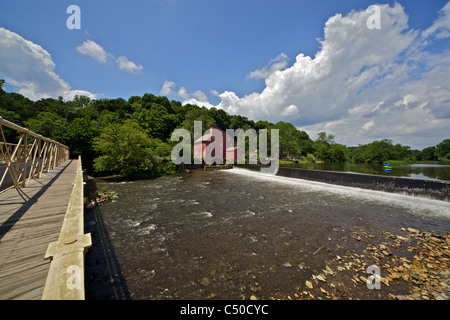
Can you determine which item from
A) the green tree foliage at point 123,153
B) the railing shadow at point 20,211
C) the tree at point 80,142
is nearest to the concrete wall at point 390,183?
the railing shadow at point 20,211

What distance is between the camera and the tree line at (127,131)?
683 inches

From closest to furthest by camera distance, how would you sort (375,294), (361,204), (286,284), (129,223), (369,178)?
(375,294), (286,284), (129,223), (361,204), (369,178)

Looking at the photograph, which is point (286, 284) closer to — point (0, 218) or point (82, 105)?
point (0, 218)

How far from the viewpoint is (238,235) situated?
5848 mm

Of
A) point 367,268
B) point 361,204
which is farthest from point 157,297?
point 361,204

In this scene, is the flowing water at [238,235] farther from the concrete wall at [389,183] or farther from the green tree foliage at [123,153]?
the green tree foliage at [123,153]

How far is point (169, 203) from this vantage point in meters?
9.75

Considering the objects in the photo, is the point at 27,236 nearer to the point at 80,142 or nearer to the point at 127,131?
the point at 127,131

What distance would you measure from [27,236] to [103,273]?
90.6 inches

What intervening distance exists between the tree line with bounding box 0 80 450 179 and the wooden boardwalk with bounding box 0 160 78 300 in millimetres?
13623

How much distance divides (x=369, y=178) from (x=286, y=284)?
13011mm

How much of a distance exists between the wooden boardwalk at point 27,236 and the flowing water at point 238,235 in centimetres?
216

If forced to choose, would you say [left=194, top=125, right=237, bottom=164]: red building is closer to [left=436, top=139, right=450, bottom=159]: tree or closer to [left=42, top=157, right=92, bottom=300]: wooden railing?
[left=42, top=157, right=92, bottom=300]: wooden railing

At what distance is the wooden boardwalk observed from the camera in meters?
1.69
